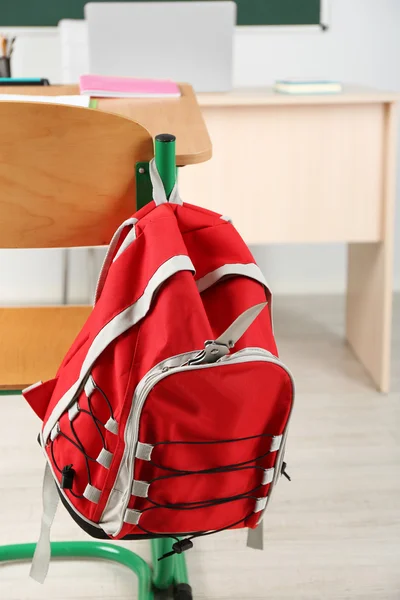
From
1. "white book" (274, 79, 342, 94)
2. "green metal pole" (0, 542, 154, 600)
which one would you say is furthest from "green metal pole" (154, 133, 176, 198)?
"white book" (274, 79, 342, 94)

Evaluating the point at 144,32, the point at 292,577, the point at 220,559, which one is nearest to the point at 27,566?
the point at 220,559

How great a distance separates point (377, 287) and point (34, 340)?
1335mm

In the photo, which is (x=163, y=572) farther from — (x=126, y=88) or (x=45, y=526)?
(x=126, y=88)

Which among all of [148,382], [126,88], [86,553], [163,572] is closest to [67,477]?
[148,382]

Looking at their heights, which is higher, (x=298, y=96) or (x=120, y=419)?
(x=298, y=96)

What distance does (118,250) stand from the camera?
963 millimetres

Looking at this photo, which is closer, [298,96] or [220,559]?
[220,559]

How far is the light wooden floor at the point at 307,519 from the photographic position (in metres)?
1.50

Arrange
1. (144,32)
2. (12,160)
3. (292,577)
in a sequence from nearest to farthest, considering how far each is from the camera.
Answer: (12,160)
(292,577)
(144,32)

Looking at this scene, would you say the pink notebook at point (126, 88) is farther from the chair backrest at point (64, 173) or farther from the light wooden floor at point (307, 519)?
the light wooden floor at point (307, 519)

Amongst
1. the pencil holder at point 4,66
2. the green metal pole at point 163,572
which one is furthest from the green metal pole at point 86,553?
the pencil holder at point 4,66

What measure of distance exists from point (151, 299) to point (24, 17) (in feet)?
7.81

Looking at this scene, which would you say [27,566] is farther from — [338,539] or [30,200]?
[30,200]

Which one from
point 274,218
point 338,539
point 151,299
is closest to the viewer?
point 151,299
